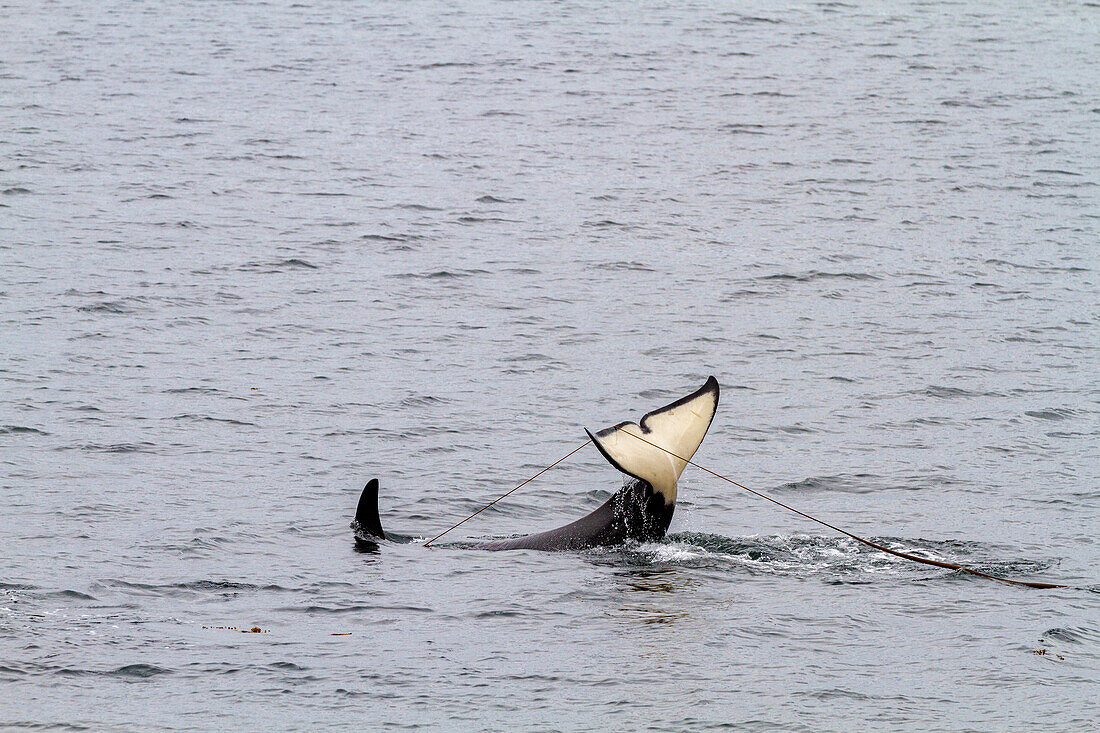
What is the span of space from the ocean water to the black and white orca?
0.27m

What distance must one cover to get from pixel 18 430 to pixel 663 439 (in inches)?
338

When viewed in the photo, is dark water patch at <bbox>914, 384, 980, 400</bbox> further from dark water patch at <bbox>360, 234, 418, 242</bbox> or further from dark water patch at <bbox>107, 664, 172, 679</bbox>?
dark water patch at <bbox>107, 664, 172, 679</bbox>

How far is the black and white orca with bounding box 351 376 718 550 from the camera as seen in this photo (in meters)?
13.9

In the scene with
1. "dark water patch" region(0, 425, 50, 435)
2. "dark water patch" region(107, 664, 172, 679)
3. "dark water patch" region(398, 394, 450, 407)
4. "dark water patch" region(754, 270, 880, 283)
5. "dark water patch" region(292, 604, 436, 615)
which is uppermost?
"dark water patch" region(107, 664, 172, 679)

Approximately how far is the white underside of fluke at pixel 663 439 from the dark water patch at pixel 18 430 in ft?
26.1

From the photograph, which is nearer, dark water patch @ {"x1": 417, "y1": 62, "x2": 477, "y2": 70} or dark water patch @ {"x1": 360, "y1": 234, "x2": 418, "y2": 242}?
dark water patch @ {"x1": 360, "y1": 234, "x2": 418, "y2": 242}

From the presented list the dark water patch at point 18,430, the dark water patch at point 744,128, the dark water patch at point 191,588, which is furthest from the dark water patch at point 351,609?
the dark water patch at point 744,128

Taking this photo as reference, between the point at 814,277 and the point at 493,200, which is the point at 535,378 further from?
the point at 493,200

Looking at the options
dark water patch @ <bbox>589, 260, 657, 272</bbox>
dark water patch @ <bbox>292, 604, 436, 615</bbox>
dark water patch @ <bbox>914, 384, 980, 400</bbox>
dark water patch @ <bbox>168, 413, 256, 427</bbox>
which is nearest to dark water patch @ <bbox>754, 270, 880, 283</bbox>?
dark water patch @ <bbox>589, 260, 657, 272</bbox>

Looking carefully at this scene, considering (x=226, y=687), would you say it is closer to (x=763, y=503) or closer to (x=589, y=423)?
(x=763, y=503)

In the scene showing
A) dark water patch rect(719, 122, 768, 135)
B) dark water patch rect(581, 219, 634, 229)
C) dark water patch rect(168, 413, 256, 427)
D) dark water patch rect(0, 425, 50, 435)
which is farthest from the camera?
dark water patch rect(719, 122, 768, 135)

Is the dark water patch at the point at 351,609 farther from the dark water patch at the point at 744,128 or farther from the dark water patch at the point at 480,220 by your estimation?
the dark water patch at the point at 744,128

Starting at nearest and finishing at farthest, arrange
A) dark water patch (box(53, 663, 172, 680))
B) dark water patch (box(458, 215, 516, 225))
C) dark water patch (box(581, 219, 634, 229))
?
dark water patch (box(53, 663, 172, 680)) < dark water patch (box(581, 219, 634, 229)) < dark water patch (box(458, 215, 516, 225))

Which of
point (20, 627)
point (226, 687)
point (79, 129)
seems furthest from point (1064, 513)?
point (79, 129)
